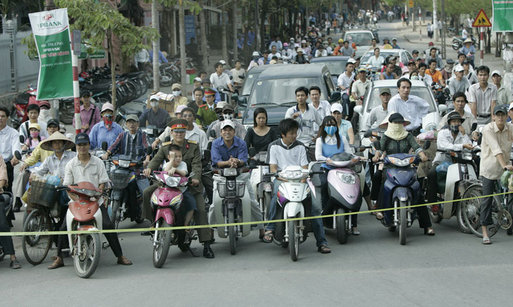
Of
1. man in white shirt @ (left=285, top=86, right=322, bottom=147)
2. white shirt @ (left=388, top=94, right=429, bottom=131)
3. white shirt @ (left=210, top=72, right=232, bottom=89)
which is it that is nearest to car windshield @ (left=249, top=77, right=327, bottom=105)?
white shirt @ (left=388, top=94, right=429, bottom=131)

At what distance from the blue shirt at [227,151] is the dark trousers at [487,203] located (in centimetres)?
307

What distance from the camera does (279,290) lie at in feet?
29.1

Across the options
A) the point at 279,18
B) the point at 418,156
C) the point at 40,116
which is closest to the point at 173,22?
the point at 279,18

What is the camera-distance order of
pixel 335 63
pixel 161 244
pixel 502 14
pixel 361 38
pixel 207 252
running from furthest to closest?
pixel 361 38
pixel 335 63
pixel 502 14
pixel 207 252
pixel 161 244

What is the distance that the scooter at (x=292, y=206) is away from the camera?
10211mm

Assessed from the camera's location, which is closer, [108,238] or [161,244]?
[161,244]

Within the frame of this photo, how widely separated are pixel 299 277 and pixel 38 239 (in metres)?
3.45

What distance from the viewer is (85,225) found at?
989cm

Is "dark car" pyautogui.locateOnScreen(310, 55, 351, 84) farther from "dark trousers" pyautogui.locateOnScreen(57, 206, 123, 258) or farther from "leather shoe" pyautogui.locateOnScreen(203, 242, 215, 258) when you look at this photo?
"dark trousers" pyautogui.locateOnScreen(57, 206, 123, 258)

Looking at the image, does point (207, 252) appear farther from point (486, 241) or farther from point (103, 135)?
point (486, 241)

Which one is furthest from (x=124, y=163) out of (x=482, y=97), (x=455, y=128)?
(x=482, y=97)

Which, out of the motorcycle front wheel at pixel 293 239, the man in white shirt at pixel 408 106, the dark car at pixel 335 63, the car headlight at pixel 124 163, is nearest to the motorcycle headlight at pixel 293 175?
the motorcycle front wheel at pixel 293 239

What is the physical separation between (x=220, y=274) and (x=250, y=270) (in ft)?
1.21

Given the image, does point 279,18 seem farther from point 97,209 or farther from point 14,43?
point 97,209
